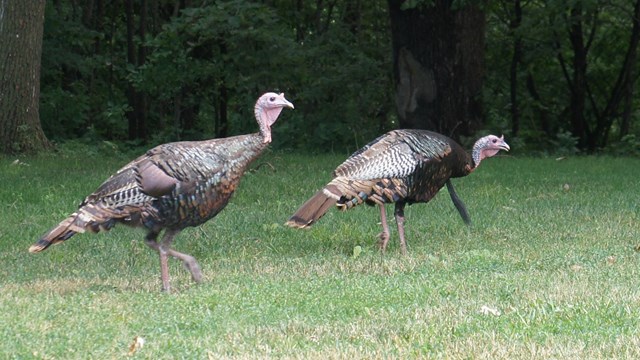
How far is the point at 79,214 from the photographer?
7.30 meters

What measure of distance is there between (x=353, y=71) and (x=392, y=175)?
39.0ft

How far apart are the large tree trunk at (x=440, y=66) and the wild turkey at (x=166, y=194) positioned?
11.2m

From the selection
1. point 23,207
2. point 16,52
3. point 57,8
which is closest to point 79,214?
point 23,207

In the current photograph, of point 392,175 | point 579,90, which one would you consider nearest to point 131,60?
point 579,90

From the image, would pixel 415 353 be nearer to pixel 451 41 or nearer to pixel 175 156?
pixel 175 156

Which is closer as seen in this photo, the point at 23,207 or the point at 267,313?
the point at 267,313

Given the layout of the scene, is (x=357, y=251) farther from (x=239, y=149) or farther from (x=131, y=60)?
(x=131, y=60)

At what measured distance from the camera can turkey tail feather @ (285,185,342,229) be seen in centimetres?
826

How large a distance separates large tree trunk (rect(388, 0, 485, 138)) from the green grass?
5.80 m

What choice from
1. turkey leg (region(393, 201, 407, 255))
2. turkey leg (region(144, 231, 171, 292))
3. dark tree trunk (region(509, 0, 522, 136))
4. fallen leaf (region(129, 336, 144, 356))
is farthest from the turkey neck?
dark tree trunk (region(509, 0, 522, 136))

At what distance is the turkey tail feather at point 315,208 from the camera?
8258mm

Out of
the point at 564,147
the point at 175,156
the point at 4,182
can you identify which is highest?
the point at 175,156

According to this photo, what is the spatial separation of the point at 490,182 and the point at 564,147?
22.2 ft

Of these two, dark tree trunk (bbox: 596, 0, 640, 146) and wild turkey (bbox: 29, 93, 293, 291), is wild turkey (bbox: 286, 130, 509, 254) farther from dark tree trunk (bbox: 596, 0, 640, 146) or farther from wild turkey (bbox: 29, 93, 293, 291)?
dark tree trunk (bbox: 596, 0, 640, 146)
